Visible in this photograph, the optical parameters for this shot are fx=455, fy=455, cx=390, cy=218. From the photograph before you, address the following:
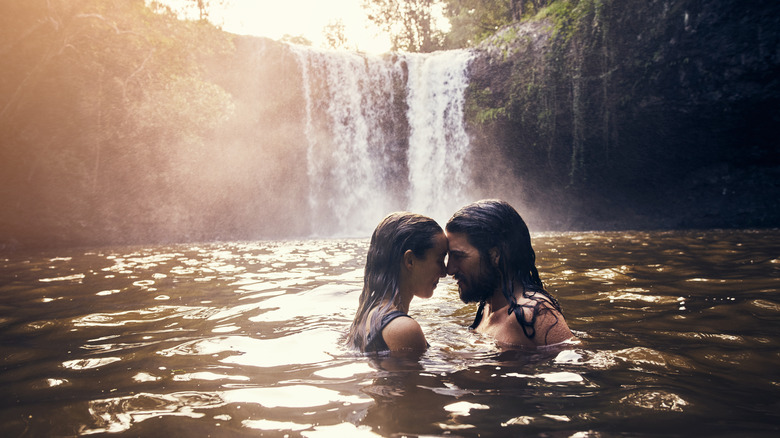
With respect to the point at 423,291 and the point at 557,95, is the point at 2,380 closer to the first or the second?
A: the point at 423,291

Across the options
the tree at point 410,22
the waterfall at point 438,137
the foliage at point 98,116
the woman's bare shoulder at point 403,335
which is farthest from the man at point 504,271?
the tree at point 410,22

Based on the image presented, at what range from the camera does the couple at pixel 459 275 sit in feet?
9.70

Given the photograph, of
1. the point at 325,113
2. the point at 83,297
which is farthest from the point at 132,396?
the point at 325,113

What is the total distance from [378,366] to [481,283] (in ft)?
3.17

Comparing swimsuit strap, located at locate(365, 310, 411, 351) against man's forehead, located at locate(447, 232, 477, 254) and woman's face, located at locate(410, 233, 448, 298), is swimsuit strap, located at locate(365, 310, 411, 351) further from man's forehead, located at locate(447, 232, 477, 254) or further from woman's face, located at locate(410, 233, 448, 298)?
man's forehead, located at locate(447, 232, 477, 254)

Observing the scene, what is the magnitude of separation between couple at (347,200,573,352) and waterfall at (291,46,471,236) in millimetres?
15890

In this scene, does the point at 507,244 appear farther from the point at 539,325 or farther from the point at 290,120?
the point at 290,120

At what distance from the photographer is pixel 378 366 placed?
273cm

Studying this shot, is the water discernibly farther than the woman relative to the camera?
No

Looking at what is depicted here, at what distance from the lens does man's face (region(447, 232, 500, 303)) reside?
313cm

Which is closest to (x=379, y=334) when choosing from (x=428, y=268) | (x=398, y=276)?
(x=398, y=276)

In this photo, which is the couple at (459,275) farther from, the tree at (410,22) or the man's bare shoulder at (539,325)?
the tree at (410,22)

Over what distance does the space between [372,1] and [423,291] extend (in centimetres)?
4235

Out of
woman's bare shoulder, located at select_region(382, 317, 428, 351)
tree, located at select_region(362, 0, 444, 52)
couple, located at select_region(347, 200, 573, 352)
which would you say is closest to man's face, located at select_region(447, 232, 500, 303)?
couple, located at select_region(347, 200, 573, 352)
